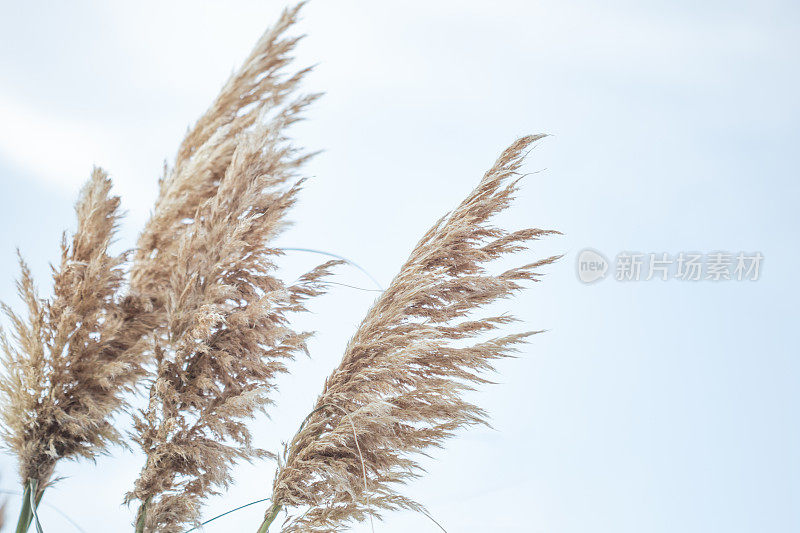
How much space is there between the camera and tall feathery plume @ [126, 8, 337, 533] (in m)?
1.59

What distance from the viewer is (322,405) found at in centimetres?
147

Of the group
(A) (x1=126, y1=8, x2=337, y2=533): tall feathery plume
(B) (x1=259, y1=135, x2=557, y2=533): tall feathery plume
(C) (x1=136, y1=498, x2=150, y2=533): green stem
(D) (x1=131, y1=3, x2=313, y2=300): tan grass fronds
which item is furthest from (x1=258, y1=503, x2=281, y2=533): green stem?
(D) (x1=131, y1=3, x2=313, y2=300): tan grass fronds

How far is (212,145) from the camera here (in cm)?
187

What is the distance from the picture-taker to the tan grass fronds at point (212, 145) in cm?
185

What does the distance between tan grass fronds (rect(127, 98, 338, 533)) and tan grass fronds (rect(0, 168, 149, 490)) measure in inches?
7.0

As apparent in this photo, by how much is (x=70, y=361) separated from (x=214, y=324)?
508mm

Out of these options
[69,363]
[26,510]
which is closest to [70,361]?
[69,363]

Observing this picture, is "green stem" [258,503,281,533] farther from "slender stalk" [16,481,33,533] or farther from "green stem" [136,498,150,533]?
"slender stalk" [16,481,33,533]

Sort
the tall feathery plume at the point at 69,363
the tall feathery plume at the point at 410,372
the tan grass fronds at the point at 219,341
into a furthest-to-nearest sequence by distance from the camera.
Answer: the tall feathery plume at the point at 69,363, the tan grass fronds at the point at 219,341, the tall feathery plume at the point at 410,372

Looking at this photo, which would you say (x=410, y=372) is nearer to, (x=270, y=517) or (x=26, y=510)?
(x=270, y=517)

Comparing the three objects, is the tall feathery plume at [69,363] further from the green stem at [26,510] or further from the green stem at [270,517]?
the green stem at [270,517]

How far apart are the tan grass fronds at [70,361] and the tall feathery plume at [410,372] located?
2.13 feet

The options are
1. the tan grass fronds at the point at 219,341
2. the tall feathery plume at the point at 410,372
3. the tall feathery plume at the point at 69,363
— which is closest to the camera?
A: the tall feathery plume at the point at 410,372

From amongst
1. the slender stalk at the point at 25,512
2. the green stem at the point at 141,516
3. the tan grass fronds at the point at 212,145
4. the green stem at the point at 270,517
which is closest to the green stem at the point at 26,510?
the slender stalk at the point at 25,512
